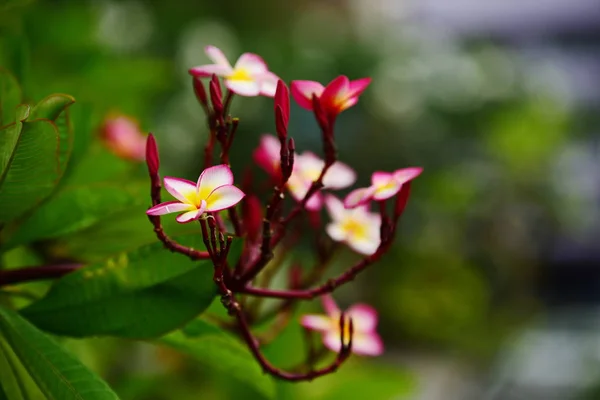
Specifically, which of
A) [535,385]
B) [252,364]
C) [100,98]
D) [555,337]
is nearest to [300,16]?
[555,337]

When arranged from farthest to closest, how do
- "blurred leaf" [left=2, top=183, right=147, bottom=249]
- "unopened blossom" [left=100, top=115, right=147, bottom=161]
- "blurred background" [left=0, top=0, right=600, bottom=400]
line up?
"blurred background" [left=0, top=0, right=600, bottom=400] < "unopened blossom" [left=100, top=115, right=147, bottom=161] < "blurred leaf" [left=2, top=183, right=147, bottom=249]

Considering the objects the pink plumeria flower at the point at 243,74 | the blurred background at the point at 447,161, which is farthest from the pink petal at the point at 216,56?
the blurred background at the point at 447,161

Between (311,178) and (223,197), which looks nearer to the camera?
(223,197)

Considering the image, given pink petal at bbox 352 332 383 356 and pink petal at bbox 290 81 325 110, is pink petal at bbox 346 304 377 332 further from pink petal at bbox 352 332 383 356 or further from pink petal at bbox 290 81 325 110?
pink petal at bbox 290 81 325 110

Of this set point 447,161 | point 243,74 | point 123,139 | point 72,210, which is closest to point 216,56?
point 243,74

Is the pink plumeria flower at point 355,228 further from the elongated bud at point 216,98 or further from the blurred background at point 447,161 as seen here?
the blurred background at point 447,161

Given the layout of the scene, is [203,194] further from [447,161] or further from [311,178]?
[447,161]

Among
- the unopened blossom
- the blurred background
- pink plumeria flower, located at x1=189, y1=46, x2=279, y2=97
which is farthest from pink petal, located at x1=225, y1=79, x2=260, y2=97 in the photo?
the blurred background
